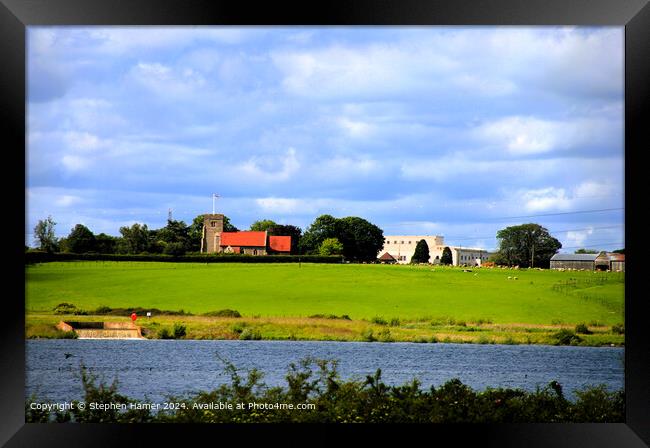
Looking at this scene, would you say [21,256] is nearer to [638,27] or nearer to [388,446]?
[388,446]

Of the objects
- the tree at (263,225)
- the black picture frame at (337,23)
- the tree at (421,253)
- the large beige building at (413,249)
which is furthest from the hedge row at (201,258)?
the black picture frame at (337,23)

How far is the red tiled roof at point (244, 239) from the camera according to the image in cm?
778

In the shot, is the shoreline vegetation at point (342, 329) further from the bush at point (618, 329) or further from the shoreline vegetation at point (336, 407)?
the shoreline vegetation at point (336, 407)

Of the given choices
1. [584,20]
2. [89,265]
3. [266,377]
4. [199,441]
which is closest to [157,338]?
[89,265]

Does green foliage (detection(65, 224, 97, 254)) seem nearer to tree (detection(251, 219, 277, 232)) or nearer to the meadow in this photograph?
the meadow

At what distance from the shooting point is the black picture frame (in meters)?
4.05

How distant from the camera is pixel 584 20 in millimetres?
4223

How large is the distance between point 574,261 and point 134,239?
5.02 metres

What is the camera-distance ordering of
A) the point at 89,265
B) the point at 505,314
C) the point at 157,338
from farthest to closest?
the point at 505,314 < the point at 157,338 < the point at 89,265

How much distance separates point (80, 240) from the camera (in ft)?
25.2

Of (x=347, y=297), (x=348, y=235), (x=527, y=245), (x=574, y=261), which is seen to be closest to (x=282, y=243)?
(x=348, y=235)

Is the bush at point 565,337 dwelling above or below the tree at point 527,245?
below

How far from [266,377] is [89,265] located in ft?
10.1

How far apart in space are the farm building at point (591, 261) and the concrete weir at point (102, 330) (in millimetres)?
5234
